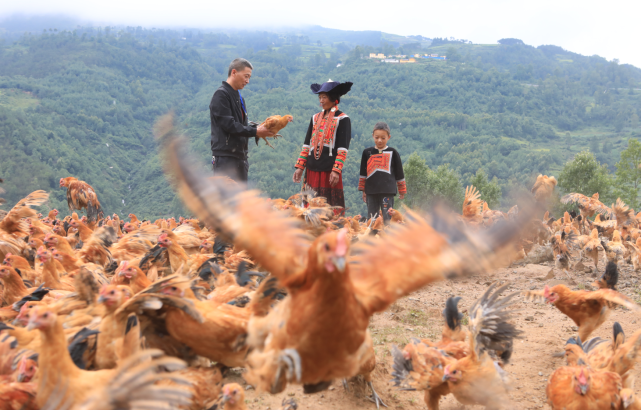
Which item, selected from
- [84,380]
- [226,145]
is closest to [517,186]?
[84,380]

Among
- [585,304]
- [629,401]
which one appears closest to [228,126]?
[585,304]

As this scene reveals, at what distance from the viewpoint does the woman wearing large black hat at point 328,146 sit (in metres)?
7.27

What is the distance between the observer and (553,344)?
511cm

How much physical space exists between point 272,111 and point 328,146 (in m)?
48.5

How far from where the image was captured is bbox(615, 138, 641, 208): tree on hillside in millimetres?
26125

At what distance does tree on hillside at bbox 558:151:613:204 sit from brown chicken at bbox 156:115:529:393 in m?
30.9

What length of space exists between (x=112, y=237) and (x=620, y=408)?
22.3ft

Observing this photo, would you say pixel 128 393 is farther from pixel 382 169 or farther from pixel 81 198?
pixel 81 198

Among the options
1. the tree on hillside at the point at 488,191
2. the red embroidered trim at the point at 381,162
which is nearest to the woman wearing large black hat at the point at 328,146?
the red embroidered trim at the point at 381,162

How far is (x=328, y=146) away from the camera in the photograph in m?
7.34

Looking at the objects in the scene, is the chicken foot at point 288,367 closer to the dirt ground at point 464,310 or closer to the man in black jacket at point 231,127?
the dirt ground at point 464,310

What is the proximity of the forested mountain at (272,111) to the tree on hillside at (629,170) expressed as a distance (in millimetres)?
13679

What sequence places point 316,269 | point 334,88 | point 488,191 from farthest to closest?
point 488,191
point 334,88
point 316,269

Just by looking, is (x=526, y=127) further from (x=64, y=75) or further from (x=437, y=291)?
(x=64, y=75)
